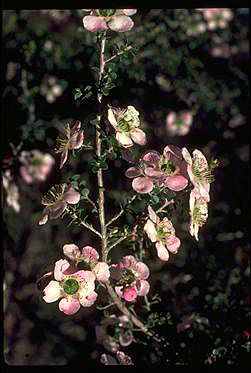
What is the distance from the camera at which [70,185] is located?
128 cm

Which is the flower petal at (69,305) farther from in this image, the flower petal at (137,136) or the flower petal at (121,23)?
the flower petal at (121,23)

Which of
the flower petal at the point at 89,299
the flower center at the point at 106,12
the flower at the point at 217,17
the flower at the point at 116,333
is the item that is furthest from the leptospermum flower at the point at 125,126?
the flower at the point at 217,17

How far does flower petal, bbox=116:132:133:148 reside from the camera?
4.17ft

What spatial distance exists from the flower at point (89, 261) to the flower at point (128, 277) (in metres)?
0.12

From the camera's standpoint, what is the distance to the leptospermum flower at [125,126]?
1.27 metres

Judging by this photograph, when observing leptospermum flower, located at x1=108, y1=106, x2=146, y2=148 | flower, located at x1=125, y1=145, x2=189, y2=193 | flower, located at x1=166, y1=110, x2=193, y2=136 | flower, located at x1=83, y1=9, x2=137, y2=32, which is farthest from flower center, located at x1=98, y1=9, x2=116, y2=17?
flower, located at x1=166, y1=110, x2=193, y2=136

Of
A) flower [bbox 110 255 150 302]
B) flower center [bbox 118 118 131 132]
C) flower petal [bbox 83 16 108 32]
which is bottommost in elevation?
flower [bbox 110 255 150 302]

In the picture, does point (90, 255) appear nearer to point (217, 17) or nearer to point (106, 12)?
point (106, 12)

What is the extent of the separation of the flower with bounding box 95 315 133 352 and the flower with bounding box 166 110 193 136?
130 centimetres

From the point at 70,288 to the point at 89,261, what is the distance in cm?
7

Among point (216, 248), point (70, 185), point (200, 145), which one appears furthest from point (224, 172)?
point (70, 185)

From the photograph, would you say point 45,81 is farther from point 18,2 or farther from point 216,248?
point 216,248

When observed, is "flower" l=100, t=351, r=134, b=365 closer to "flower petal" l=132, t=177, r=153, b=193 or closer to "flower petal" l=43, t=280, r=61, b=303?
"flower petal" l=43, t=280, r=61, b=303

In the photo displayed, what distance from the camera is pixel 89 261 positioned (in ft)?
4.17
